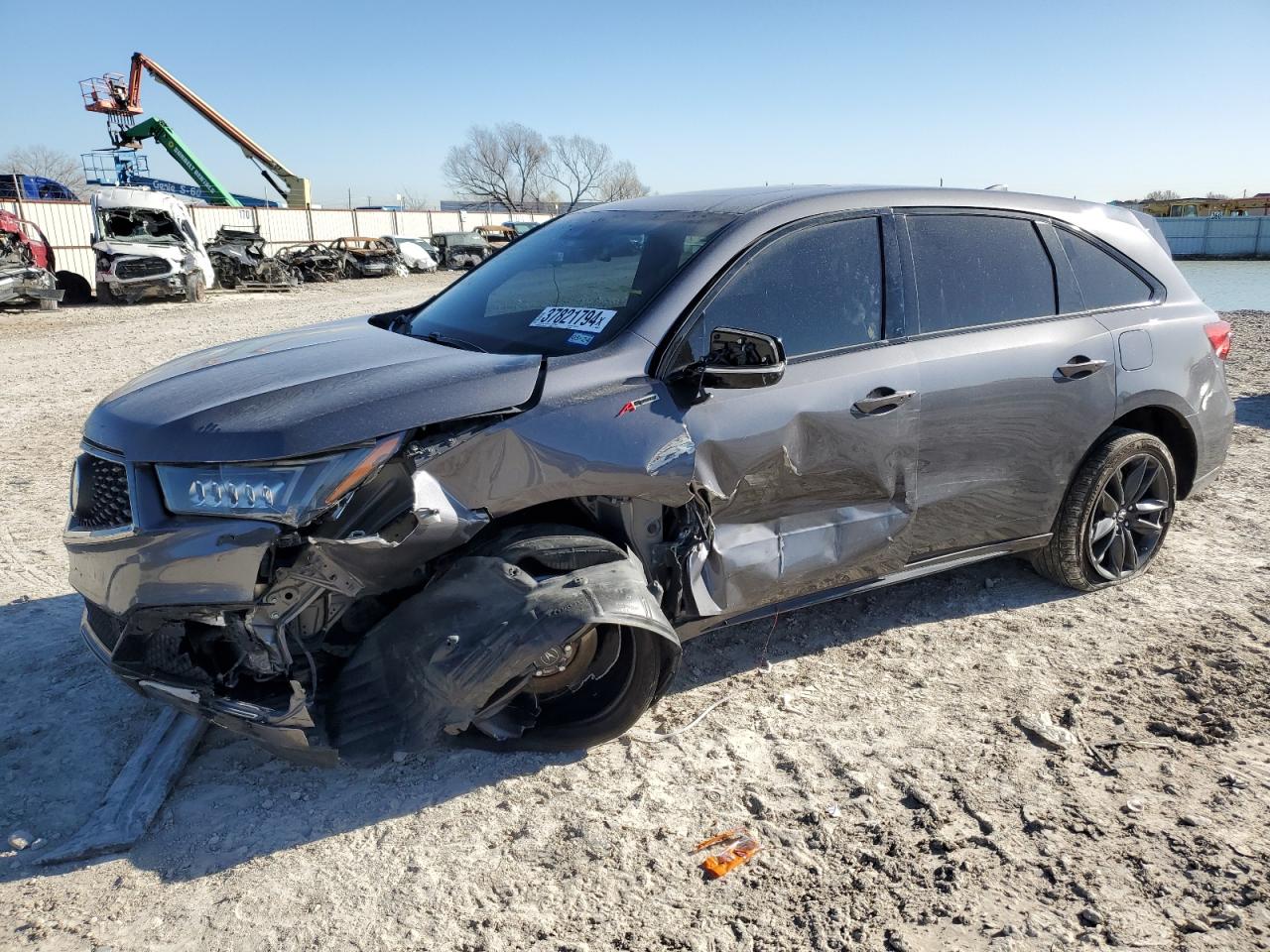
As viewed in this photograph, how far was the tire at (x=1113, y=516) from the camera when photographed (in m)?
4.19

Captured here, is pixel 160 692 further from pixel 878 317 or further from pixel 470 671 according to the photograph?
pixel 878 317

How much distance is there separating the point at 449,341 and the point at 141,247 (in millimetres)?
18587

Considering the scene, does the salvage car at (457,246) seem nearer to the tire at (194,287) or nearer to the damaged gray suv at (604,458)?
the tire at (194,287)

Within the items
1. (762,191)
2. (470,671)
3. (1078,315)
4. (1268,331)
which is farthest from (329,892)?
(1268,331)

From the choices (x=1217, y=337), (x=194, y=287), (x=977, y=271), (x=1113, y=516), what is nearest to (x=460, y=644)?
(x=977, y=271)

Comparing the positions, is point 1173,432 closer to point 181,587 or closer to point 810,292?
point 810,292

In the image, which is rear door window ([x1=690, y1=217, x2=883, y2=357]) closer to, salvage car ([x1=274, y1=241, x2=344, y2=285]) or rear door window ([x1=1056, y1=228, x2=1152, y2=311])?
rear door window ([x1=1056, y1=228, x2=1152, y2=311])

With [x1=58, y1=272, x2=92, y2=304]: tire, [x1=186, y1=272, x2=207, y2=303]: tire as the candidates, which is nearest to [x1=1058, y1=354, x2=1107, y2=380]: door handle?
[x1=186, y1=272, x2=207, y2=303]: tire

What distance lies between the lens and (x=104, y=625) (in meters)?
3.01

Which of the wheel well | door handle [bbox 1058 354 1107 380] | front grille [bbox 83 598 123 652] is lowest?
front grille [bbox 83 598 123 652]

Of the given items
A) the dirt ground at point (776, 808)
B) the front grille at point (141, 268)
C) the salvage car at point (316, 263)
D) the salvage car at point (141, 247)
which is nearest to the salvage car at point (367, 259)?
the salvage car at point (316, 263)

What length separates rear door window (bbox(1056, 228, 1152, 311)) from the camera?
4.21 metres

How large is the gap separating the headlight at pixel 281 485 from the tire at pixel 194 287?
19616mm

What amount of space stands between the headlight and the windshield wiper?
78cm
